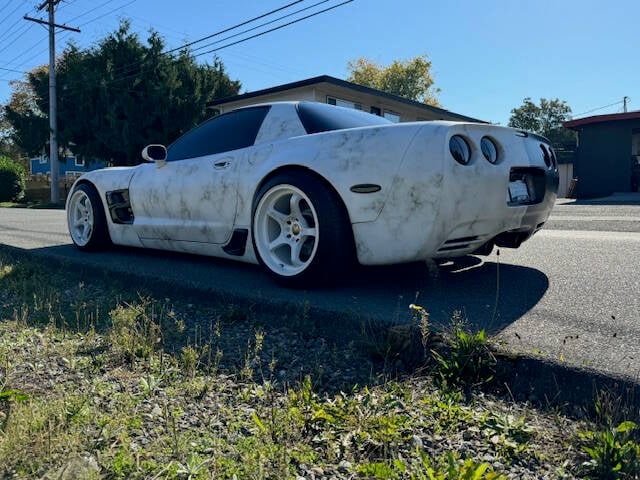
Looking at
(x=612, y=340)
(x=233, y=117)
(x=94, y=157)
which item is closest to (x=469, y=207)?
(x=612, y=340)

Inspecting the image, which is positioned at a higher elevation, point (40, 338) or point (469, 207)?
point (469, 207)

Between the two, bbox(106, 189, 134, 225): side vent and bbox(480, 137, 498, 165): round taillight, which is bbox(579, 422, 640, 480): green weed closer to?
bbox(480, 137, 498, 165): round taillight

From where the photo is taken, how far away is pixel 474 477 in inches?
51.9

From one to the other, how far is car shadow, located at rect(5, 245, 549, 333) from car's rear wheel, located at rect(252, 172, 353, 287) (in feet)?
0.45

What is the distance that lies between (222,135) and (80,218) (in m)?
2.28

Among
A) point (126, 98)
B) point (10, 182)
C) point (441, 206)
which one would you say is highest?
point (126, 98)

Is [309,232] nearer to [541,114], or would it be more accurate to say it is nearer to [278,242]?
[278,242]

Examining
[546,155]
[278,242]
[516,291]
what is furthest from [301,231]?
[546,155]

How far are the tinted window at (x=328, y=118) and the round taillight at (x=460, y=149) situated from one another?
663 millimetres

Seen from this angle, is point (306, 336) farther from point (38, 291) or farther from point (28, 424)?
point (38, 291)

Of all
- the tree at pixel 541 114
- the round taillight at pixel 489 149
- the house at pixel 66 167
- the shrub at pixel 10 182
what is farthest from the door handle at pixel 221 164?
the tree at pixel 541 114

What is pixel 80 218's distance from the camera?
559 centimetres

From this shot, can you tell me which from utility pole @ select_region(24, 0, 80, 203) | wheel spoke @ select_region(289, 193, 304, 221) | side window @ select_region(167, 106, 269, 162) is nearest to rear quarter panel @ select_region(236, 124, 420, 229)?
wheel spoke @ select_region(289, 193, 304, 221)

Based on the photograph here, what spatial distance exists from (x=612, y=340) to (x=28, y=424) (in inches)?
91.0
